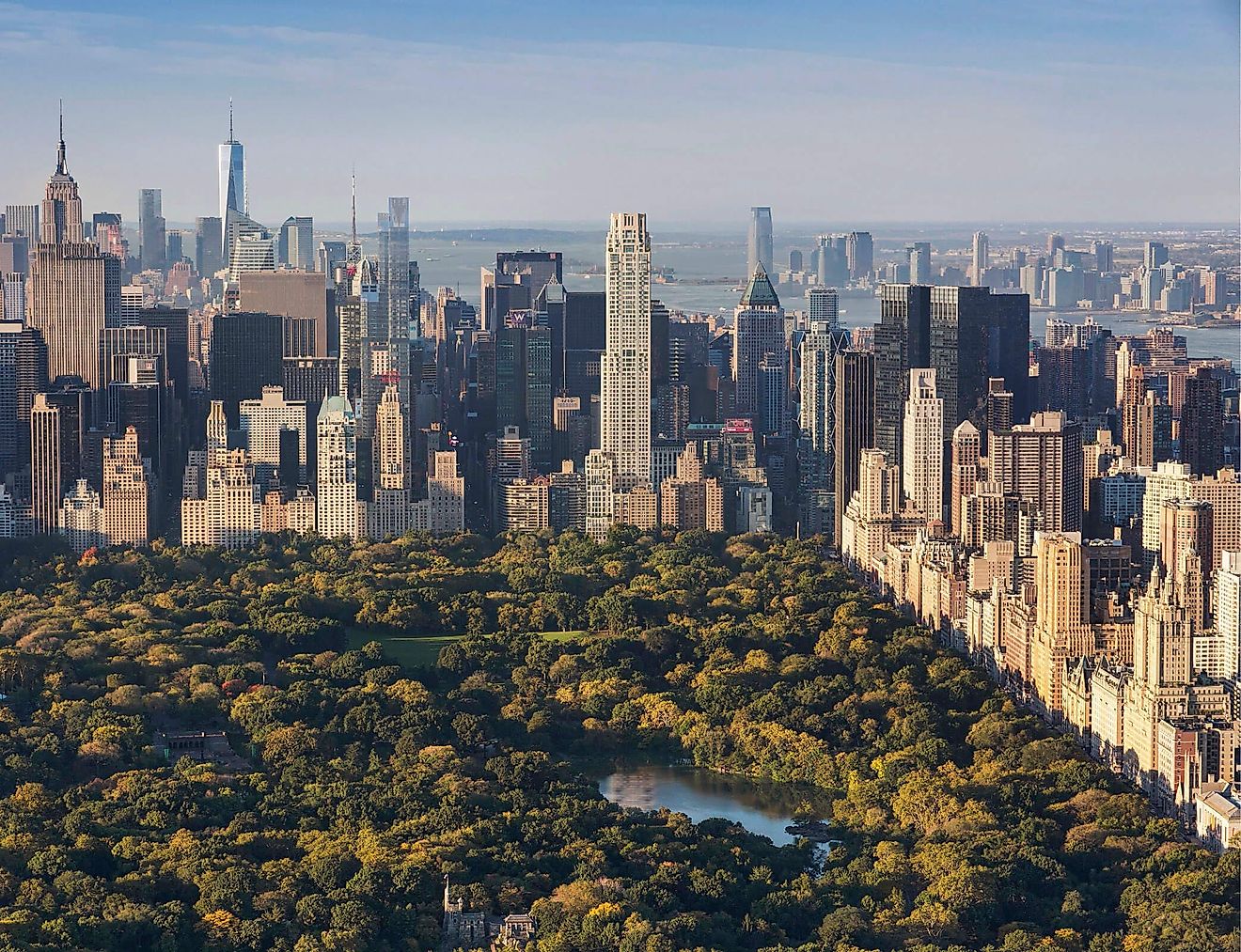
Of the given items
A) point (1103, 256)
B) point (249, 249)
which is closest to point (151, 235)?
point (249, 249)

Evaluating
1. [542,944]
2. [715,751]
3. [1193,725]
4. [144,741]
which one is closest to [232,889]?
[542,944]

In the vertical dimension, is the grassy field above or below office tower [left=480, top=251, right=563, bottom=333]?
below

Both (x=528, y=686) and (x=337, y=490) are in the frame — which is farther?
(x=337, y=490)

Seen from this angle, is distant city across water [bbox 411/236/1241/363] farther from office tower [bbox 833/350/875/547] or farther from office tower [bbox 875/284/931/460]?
office tower [bbox 833/350/875/547]

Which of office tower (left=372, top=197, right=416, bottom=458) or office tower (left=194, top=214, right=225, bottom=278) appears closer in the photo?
office tower (left=372, top=197, right=416, bottom=458)

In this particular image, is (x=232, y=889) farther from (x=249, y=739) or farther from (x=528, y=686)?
(x=528, y=686)

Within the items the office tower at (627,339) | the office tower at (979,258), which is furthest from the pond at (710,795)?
the office tower at (627,339)

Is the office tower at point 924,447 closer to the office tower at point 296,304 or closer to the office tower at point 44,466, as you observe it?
the office tower at point 44,466

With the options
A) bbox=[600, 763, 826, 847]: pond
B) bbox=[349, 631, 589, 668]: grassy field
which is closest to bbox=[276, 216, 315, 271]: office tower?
bbox=[349, 631, 589, 668]: grassy field
